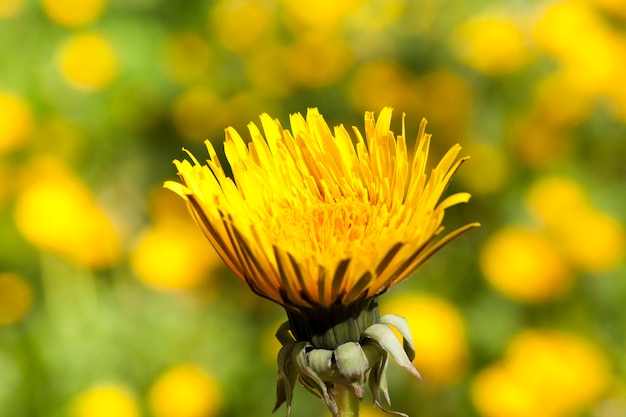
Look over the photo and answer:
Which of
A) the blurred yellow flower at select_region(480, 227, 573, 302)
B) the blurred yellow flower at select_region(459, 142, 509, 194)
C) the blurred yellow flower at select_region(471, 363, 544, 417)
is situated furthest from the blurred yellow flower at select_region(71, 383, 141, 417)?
the blurred yellow flower at select_region(459, 142, 509, 194)

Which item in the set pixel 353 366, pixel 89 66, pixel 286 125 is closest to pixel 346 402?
pixel 353 366

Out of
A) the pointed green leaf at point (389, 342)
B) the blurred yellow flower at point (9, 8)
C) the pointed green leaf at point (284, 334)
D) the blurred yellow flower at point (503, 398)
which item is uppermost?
the pointed green leaf at point (389, 342)

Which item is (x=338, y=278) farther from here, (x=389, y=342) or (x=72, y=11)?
(x=72, y=11)

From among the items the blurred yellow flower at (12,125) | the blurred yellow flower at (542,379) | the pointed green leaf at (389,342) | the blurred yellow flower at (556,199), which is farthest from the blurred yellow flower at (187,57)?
the pointed green leaf at (389,342)

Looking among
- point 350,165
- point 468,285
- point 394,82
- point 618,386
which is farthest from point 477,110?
point 350,165

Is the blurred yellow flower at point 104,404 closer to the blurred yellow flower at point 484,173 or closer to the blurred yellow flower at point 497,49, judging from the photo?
the blurred yellow flower at point 484,173

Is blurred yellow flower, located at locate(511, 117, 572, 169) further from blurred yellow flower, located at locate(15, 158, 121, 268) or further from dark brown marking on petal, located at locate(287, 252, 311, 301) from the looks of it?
dark brown marking on petal, located at locate(287, 252, 311, 301)

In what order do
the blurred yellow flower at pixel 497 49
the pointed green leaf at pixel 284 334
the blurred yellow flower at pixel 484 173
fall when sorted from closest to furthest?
1. the pointed green leaf at pixel 284 334
2. the blurred yellow flower at pixel 484 173
3. the blurred yellow flower at pixel 497 49
